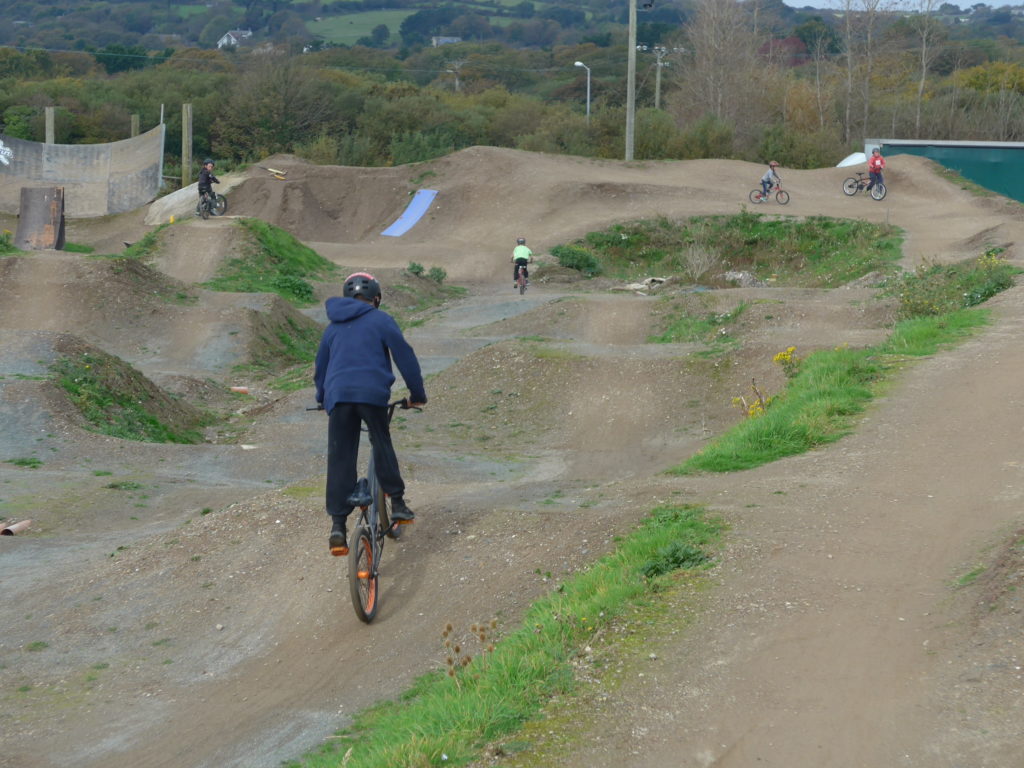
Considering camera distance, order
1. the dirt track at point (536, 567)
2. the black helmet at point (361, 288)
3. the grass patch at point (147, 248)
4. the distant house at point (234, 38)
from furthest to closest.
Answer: the distant house at point (234, 38)
the grass patch at point (147, 248)
the black helmet at point (361, 288)
the dirt track at point (536, 567)

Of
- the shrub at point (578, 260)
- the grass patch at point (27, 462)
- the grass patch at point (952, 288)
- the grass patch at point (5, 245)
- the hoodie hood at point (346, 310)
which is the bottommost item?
the grass patch at point (27, 462)

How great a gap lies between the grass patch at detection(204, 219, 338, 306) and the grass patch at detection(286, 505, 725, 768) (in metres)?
18.4

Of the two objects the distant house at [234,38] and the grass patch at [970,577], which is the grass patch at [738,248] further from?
the distant house at [234,38]

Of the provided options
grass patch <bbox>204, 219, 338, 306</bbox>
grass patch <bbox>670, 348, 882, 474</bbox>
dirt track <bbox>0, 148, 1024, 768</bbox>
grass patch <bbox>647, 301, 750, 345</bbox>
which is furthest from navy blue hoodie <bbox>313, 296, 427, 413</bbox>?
grass patch <bbox>204, 219, 338, 306</bbox>

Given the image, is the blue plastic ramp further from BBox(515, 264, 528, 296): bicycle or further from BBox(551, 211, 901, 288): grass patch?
BBox(515, 264, 528, 296): bicycle

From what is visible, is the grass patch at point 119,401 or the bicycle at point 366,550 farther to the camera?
the grass patch at point 119,401

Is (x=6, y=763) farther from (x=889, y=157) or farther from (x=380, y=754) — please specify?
(x=889, y=157)

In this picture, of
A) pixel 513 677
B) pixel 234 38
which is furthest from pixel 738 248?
pixel 234 38

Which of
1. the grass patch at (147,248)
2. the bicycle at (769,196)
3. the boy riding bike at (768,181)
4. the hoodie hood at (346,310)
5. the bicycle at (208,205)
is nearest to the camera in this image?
the hoodie hood at (346,310)

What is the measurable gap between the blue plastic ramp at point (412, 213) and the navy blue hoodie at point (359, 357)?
28969mm

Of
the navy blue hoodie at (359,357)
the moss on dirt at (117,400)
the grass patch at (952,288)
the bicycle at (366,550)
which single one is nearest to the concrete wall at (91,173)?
the moss on dirt at (117,400)

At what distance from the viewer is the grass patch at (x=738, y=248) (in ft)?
88.6

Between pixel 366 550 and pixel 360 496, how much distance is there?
0.29 metres

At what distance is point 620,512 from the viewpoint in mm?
6973
